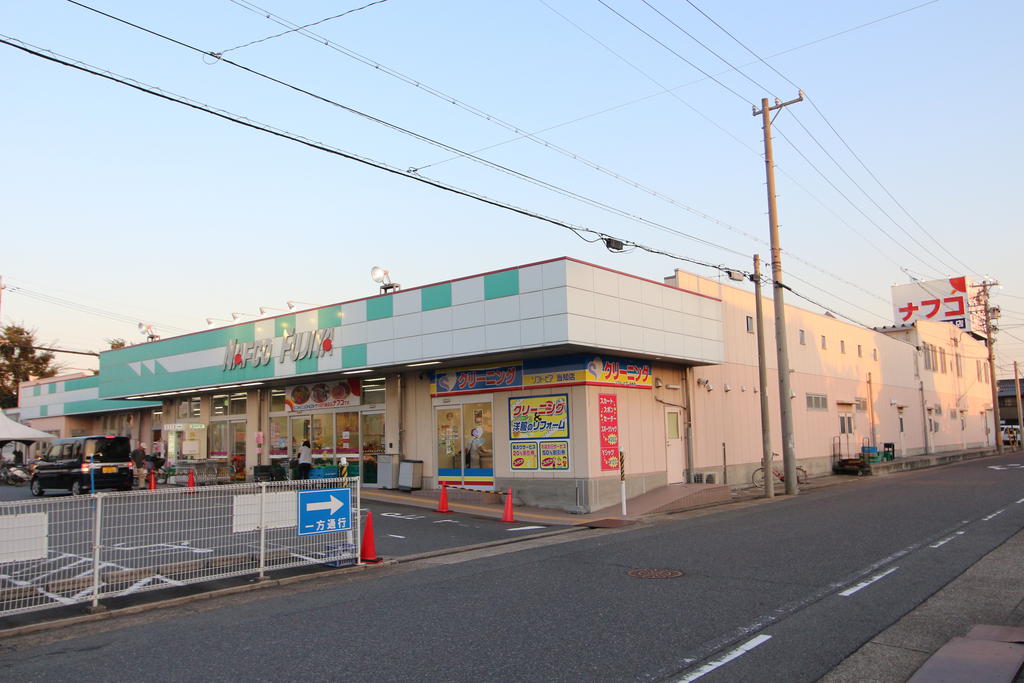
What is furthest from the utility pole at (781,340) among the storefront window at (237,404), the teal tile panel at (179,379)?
the storefront window at (237,404)

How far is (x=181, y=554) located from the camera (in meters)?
12.0

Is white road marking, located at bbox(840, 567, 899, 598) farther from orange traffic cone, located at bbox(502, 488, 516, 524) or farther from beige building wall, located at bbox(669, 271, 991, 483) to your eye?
beige building wall, located at bbox(669, 271, 991, 483)

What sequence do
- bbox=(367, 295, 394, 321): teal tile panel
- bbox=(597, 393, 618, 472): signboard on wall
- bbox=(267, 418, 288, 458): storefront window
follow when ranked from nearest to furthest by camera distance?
bbox=(597, 393, 618, 472): signboard on wall, bbox=(367, 295, 394, 321): teal tile panel, bbox=(267, 418, 288, 458): storefront window

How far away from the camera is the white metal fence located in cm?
901

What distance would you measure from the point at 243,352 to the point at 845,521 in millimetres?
21372

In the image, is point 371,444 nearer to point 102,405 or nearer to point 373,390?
point 373,390

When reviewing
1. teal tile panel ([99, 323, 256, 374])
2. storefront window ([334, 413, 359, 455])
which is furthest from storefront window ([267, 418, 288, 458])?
teal tile panel ([99, 323, 256, 374])

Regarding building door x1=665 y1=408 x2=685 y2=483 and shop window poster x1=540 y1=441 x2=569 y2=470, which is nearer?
shop window poster x1=540 y1=441 x2=569 y2=470

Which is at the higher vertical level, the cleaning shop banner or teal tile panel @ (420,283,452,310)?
teal tile panel @ (420,283,452,310)

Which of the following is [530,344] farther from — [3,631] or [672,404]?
[3,631]

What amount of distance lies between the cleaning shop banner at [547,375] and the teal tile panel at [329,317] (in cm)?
388

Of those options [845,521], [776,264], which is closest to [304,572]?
[845,521]

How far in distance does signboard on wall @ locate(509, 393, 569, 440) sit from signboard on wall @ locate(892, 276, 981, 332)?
5740cm

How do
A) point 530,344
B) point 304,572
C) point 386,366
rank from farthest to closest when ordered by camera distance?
1. point 386,366
2. point 530,344
3. point 304,572
